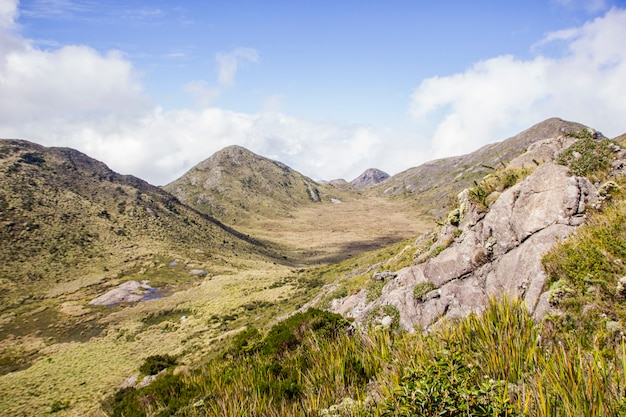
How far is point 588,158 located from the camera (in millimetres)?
12852

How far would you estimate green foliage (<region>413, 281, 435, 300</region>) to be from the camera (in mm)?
15172

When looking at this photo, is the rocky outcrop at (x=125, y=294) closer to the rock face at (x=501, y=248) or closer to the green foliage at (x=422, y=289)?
the rock face at (x=501, y=248)

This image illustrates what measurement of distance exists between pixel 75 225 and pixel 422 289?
93585 millimetres

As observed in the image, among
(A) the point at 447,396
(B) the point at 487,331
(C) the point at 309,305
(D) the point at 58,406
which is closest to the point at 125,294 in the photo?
(D) the point at 58,406

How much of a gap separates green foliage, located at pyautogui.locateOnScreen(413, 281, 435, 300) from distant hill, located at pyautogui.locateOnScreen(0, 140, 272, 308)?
71949 mm

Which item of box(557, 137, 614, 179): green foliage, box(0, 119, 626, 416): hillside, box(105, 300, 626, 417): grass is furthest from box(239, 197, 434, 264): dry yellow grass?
box(105, 300, 626, 417): grass

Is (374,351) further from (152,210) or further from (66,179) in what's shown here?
(66,179)

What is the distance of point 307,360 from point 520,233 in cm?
1060

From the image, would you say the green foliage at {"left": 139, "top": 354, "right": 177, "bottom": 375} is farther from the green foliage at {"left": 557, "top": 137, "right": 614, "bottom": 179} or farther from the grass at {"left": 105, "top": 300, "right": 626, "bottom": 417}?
the green foliage at {"left": 557, "top": 137, "right": 614, "bottom": 179}

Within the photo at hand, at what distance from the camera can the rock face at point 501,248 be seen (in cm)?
1126

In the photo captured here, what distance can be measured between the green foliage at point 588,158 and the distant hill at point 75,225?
260 ft

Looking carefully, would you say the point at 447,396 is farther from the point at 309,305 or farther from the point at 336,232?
the point at 336,232

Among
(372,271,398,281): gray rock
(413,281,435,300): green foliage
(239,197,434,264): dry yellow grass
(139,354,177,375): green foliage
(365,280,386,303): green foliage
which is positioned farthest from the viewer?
(239,197,434,264): dry yellow grass

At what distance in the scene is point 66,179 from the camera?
98.4m
